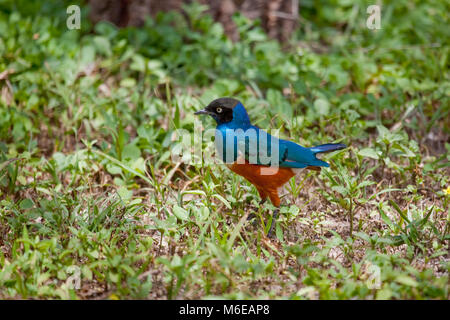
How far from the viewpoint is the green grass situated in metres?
3.19

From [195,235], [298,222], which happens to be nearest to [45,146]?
[195,235]

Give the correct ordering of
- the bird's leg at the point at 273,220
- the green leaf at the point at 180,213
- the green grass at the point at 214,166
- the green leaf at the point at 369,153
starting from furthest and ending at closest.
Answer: the green leaf at the point at 369,153
the bird's leg at the point at 273,220
the green leaf at the point at 180,213
the green grass at the point at 214,166

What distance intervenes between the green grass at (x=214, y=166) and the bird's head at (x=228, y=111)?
0.46m

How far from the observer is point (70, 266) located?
3.23m

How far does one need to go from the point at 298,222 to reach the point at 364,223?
1.60 feet

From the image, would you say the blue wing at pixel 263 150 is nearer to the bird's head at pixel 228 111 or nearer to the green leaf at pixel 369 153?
the bird's head at pixel 228 111

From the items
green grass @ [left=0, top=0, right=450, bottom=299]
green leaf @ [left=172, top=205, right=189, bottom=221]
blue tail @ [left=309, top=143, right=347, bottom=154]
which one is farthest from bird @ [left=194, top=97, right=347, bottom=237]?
green leaf @ [left=172, top=205, right=189, bottom=221]

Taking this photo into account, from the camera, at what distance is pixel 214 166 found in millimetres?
4359

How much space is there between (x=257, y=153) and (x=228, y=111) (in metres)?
0.40

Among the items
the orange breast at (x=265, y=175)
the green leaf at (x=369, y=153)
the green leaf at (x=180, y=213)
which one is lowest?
the green leaf at (x=180, y=213)

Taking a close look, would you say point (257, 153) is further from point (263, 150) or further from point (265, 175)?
point (265, 175)

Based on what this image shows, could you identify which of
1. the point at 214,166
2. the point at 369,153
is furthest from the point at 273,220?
the point at 369,153

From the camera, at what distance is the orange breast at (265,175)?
3.74 m

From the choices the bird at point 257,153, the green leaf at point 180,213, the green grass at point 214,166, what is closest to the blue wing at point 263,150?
the bird at point 257,153
